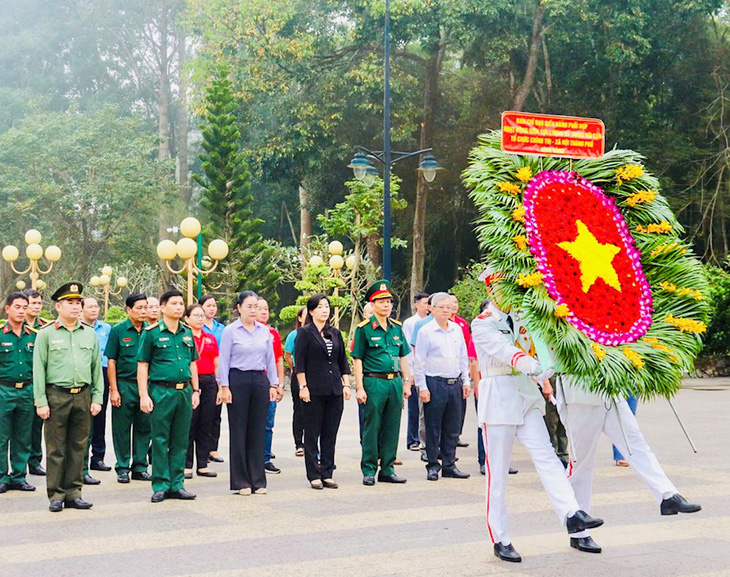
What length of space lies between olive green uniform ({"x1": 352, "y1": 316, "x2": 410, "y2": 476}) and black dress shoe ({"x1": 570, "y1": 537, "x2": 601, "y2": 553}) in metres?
3.43

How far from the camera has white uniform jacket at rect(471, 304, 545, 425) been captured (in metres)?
6.45

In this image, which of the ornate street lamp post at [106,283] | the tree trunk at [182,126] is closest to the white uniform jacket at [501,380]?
the ornate street lamp post at [106,283]

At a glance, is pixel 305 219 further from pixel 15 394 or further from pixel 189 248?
pixel 15 394

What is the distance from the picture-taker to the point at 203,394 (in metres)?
10.9

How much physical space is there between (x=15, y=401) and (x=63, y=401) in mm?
1362

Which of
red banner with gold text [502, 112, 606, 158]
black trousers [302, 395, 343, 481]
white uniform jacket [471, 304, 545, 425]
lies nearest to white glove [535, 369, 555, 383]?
white uniform jacket [471, 304, 545, 425]

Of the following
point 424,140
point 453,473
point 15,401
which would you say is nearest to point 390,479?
point 453,473

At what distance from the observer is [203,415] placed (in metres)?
10.8

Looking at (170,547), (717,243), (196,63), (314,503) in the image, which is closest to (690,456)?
(314,503)

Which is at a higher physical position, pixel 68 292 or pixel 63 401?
pixel 68 292

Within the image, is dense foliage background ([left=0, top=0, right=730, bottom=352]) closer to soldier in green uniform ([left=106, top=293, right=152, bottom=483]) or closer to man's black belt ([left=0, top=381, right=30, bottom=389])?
soldier in green uniform ([left=106, top=293, right=152, bottom=483])

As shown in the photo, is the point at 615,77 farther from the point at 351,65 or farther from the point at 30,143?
the point at 30,143

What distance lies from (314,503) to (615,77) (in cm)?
2670

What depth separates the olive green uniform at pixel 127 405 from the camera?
10.2 meters
